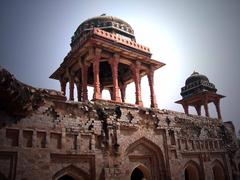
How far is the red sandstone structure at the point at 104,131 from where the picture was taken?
796 centimetres

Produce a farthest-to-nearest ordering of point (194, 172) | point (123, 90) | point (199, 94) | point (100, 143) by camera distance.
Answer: point (199, 94) < point (123, 90) < point (194, 172) < point (100, 143)

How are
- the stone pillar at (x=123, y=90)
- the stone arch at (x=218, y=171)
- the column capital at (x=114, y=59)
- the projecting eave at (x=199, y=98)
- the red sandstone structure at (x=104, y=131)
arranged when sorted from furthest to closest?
the projecting eave at (x=199, y=98), the stone pillar at (x=123, y=90), the stone arch at (x=218, y=171), the column capital at (x=114, y=59), the red sandstone structure at (x=104, y=131)

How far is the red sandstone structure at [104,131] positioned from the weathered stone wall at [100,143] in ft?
0.10

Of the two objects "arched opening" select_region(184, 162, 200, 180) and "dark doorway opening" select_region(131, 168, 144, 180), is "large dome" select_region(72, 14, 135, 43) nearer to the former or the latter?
"dark doorway opening" select_region(131, 168, 144, 180)

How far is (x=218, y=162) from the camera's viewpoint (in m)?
15.9

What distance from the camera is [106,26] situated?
50.6 feet

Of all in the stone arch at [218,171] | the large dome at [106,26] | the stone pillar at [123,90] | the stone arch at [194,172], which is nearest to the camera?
A: the stone arch at [194,172]

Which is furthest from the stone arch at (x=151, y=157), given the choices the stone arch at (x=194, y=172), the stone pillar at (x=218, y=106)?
the stone pillar at (x=218, y=106)

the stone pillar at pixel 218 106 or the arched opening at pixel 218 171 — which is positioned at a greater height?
the stone pillar at pixel 218 106

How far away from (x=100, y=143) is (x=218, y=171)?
33.7ft

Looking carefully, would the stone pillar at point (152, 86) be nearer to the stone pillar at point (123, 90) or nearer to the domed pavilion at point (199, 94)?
the stone pillar at point (123, 90)

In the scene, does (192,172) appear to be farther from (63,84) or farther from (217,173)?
(63,84)

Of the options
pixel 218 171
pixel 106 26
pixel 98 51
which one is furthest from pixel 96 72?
pixel 218 171

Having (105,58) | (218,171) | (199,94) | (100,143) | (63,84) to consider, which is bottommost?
(218,171)
